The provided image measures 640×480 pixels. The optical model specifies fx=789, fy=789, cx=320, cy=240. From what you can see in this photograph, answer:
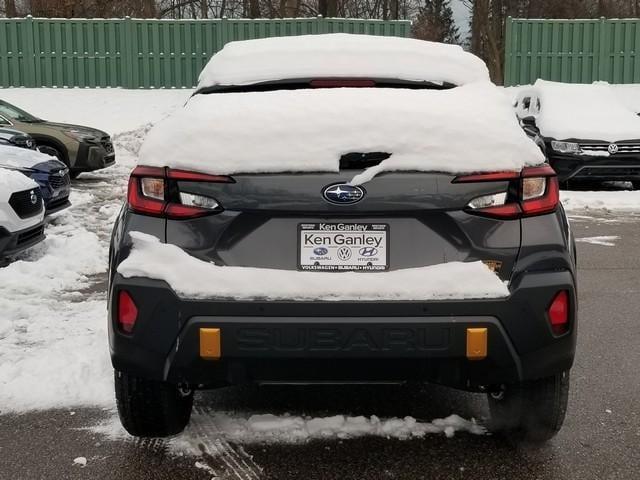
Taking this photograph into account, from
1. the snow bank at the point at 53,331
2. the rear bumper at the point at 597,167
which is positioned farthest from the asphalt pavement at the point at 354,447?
the rear bumper at the point at 597,167

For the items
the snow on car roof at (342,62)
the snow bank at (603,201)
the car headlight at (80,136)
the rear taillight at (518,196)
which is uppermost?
the snow on car roof at (342,62)

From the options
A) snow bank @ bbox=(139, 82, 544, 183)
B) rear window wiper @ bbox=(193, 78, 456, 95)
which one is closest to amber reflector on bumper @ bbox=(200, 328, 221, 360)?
snow bank @ bbox=(139, 82, 544, 183)

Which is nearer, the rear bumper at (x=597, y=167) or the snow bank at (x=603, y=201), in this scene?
the snow bank at (x=603, y=201)

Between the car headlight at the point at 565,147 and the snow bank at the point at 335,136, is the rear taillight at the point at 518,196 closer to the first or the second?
the snow bank at the point at 335,136

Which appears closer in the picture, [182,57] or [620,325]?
[620,325]

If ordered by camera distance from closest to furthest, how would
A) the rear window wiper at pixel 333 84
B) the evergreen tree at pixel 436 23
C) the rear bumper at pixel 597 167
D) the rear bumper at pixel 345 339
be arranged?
1. the rear bumper at pixel 345 339
2. the rear window wiper at pixel 333 84
3. the rear bumper at pixel 597 167
4. the evergreen tree at pixel 436 23

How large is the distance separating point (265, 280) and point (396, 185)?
1.93 ft

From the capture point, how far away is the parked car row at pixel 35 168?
7202 millimetres

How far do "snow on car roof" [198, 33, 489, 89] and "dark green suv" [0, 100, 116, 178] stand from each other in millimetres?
10361

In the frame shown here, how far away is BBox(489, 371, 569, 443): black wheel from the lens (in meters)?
3.26

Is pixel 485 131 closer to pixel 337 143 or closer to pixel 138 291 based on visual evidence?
pixel 337 143

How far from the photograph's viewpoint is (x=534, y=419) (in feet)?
11.0

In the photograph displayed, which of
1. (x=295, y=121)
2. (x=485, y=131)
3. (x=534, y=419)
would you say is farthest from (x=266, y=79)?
(x=534, y=419)

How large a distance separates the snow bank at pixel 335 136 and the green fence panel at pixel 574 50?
21734 millimetres
